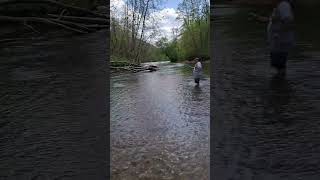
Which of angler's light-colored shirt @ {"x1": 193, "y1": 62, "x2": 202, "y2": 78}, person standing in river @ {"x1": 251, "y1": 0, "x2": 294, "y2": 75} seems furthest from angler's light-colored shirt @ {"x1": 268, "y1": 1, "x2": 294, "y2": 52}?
angler's light-colored shirt @ {"x1": 193, "y1": 62, "x2": 202, "y2": 78}

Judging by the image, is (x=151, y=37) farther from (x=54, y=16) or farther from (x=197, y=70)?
(x=54, y=16)

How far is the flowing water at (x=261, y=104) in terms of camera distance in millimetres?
2533

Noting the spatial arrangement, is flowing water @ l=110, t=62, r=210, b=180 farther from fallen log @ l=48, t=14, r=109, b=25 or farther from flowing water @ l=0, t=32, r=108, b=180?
fallen log @ l=48, t=14, r=109, b=25

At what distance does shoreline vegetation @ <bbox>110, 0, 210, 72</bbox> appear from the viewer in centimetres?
523

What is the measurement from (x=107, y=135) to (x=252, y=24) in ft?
3.59

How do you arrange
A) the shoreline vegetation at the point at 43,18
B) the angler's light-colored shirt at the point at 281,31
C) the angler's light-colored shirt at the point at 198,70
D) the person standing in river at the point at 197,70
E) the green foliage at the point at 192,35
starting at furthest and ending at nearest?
the angler's light-colored shirt at the point at 198,70 → the person standing in river at the point at 197,70 → the green foliage at the point at 192,35 → the shoreline vegetation at the point at 43,18 → the angler's light-colored shirt at the point at 281,31

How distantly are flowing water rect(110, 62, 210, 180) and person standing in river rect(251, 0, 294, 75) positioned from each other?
1366 mm

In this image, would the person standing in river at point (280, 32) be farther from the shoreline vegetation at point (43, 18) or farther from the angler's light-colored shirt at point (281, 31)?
the shoreline vegetation at point (43, 18)

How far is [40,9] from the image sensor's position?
2598mm

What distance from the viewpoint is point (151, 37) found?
8711mm

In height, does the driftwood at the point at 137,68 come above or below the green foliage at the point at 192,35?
below

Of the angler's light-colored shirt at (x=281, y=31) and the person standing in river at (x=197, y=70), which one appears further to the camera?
the person standing in river at (x=197, y=70)

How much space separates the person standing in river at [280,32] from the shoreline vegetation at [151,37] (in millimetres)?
2019

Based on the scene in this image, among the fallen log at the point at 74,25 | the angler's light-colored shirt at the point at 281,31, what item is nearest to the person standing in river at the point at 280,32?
the angler's light-colored shirt at the point at 281,31
